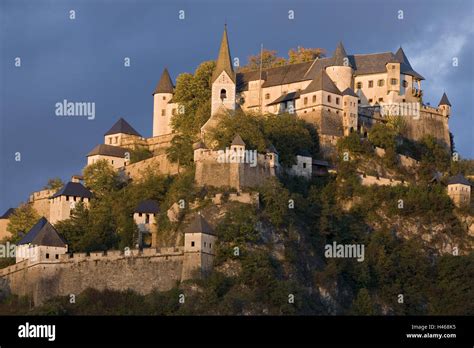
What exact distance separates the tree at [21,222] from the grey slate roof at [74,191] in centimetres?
377

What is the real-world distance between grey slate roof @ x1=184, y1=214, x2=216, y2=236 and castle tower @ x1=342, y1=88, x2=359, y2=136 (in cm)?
1848

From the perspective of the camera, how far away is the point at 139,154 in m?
98.1

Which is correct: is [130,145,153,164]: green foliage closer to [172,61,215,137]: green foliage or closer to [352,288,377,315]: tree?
[172,61,215,137]: green foliage

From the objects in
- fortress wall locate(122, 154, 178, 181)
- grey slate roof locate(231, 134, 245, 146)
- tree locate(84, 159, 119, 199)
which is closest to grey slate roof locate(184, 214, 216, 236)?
grey slate roof locate(231, 134, 245, 146)

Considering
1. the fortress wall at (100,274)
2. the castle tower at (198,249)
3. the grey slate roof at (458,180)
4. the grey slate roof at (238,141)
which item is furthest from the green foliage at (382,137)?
the fortress wall at (100,274)

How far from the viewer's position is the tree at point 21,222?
94.2 meters

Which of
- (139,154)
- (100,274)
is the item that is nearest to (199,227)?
(100,274)

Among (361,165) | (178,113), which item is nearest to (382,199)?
(361,165)

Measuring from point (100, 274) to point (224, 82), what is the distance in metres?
19.2

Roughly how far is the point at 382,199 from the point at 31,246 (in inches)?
815

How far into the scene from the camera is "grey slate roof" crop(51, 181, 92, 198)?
3595 inches

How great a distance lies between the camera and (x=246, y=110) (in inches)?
3932

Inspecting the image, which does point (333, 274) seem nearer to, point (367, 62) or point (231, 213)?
point (231, 213)

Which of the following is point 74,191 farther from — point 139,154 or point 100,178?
point 139,154
